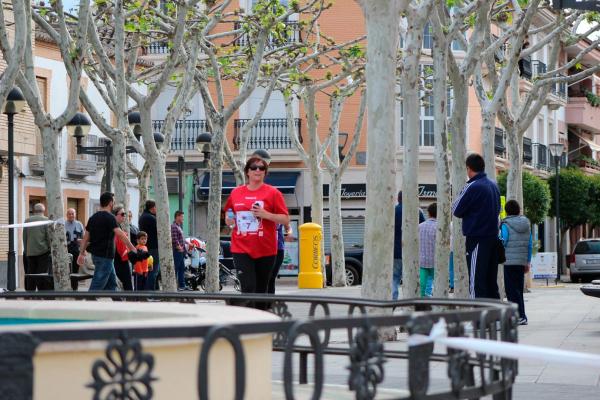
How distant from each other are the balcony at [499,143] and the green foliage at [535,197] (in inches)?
222

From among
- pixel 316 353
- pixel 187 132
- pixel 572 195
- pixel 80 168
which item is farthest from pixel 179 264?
pixel 572 195

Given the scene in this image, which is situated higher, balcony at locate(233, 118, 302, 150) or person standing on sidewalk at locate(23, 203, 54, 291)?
balcony at locate(233, 118, 302, 150)

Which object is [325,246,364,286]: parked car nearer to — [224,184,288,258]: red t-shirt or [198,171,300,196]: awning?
[198,171,300,196]: awning

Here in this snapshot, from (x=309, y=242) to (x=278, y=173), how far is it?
69.1ft

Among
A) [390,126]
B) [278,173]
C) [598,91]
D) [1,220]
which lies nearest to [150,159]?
[390,126]

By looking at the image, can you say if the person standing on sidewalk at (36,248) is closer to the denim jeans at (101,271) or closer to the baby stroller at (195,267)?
the denim jeans at (101,271)

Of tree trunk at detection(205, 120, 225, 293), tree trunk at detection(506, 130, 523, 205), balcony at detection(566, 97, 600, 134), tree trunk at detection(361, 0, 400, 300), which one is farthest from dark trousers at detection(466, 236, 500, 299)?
balcony at detection(566, 97, 600, 134)

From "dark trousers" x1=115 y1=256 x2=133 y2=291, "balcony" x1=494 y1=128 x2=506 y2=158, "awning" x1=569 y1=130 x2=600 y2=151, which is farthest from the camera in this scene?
"awning" x1=569 y1=130 x2=600 y2=151

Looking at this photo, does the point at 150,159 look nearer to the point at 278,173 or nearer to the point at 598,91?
the point at 278,173

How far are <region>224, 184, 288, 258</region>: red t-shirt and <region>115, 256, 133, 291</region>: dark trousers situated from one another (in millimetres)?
10097

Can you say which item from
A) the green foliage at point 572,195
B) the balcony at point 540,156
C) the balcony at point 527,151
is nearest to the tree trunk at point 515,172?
the green foliage at point 572,195

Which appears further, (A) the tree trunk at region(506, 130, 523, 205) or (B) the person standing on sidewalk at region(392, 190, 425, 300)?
(A) the tree trunk at region(506, 130, 523, 205)

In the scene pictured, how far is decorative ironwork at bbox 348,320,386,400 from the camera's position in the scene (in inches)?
198

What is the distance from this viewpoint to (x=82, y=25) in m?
22.7
